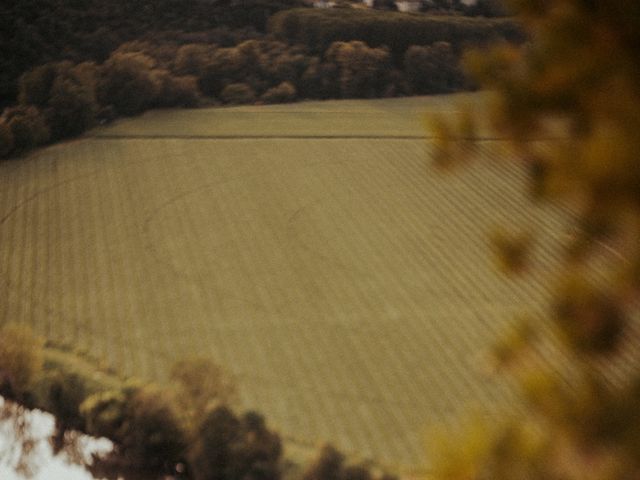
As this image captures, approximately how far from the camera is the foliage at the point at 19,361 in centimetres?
2034

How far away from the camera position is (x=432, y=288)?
1005 inches

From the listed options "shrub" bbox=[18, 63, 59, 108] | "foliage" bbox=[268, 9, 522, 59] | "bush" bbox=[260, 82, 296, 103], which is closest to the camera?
"shrub" bbox=[18, 63, 59, 108]

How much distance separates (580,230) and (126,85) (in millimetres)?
39912

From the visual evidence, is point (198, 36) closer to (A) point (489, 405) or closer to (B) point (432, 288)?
(B) point (432, 288)

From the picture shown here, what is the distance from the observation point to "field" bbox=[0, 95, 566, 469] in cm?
2014

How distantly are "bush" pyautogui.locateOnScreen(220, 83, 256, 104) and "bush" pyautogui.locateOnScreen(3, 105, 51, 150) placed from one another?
33.9ft

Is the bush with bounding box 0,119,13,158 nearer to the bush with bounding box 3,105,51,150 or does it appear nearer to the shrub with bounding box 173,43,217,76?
the bush with bounding box 3,105,51,150

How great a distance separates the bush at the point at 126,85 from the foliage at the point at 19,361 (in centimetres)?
2266

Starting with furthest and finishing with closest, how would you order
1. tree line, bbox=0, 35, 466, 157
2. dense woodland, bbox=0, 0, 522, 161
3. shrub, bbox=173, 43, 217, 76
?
shrub, bbox=173, 43, 217, 76 < dense woodland, bbox=0, 0, 522, 161 < tree line, bbox=0, 35, 466, 157

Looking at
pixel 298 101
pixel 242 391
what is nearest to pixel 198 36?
pixel 298 101

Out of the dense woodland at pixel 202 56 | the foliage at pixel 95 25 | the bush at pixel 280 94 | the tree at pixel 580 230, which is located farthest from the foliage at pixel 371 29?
the tree at pixel 580 230

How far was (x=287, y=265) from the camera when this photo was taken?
2733cm

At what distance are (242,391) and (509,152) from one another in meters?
16.3

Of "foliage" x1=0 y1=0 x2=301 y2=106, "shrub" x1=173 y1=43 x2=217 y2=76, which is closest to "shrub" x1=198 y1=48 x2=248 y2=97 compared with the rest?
"shrub" x1=173 y1=43 x2=217 y2=76
